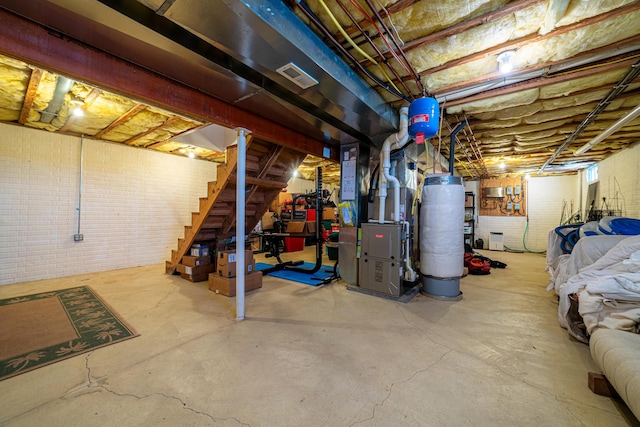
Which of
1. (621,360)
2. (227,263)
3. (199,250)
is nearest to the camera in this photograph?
(621,360)

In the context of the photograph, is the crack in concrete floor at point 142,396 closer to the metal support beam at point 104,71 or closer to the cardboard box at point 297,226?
the metal support beam at point 104,71

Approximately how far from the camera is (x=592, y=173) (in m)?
6.52

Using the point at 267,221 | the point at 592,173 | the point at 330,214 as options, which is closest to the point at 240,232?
the point at 267,221

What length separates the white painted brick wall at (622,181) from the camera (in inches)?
179

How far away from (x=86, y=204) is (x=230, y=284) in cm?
346

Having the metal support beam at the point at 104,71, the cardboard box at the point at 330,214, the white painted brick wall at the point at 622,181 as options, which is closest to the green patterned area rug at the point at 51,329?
the metal support beam at the point at 104,71

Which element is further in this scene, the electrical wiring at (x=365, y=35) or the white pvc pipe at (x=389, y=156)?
the white pvc pipe at (x=389, y=156)

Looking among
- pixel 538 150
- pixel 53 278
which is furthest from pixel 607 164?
pixel 53 278

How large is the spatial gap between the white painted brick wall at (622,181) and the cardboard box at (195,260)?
7707mm

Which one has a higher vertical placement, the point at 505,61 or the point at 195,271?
the point at 505,61

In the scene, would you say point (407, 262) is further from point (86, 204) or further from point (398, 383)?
point (86, 204)

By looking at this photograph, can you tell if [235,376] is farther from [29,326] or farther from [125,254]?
[125,254]

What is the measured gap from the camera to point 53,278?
4.17m

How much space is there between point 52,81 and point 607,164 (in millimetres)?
9953
